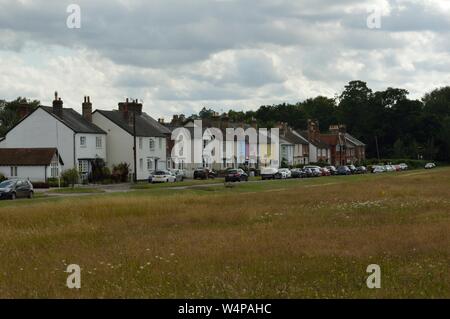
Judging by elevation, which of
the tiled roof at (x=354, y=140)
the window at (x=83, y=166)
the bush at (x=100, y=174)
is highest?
the tiled roof at (x=354, y=140)

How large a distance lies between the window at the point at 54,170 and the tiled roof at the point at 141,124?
12.3 m

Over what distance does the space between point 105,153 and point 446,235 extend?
64.6m

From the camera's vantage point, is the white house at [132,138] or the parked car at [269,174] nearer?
the white house at [132,138]

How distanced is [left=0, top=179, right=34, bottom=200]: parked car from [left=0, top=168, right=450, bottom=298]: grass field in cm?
1857

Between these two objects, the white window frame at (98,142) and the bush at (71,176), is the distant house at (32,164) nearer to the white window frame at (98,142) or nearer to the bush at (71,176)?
the bush at (71,176)

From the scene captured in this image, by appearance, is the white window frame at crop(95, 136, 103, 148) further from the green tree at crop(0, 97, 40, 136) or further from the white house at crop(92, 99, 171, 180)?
the green tree at crop(0, 97, 40, 136)

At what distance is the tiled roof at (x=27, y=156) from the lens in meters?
69.0

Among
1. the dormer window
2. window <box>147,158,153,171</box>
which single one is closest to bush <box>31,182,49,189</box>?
window <box>147,158,153,171</box>

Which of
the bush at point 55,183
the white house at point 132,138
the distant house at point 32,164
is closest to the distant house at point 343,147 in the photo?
the white house at point 132,138

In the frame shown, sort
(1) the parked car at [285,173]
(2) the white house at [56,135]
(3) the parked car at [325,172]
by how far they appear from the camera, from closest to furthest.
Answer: (2) the white house at [56,135] → (1) the parked car at [285,173] → (3) the parked car at [325,172]

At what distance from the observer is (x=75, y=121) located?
77.1 m

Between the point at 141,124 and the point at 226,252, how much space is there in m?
70.6

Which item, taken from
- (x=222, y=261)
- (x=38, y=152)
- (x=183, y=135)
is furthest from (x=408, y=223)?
(x=183, y=135)

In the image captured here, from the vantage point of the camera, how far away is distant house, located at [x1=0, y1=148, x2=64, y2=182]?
6881 centimetres
